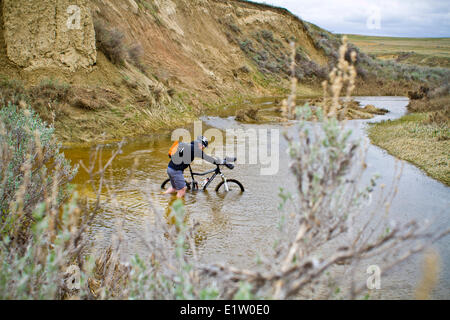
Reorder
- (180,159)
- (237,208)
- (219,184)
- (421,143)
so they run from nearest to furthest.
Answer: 1. (237,208)
2. (180,159)
3. (219,184)
4. (421,143)

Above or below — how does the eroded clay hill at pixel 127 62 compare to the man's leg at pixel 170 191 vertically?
above

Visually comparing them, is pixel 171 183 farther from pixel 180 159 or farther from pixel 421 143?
pixel 421 143

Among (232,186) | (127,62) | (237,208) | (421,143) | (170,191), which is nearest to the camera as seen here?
(237,208)

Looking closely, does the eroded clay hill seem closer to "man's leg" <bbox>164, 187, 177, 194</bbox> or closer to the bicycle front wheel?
"man's leg" <bbox>164, 187, 177, 194</bbox>

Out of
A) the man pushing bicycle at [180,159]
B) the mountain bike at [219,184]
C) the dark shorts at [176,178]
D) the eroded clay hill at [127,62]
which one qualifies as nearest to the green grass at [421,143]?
the mountain bike at [219,184]

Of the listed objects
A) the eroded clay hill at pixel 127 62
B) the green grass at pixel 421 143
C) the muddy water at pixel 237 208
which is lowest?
the muddy water at pixel 237 208

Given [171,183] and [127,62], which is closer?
[171,183]

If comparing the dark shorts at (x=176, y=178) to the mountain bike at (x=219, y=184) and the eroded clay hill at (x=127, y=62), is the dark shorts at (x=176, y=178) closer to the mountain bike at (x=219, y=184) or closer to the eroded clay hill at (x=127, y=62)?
the mountain bike at (x=219, y=184)

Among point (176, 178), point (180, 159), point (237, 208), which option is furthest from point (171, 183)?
point (237, 208)

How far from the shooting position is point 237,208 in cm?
885

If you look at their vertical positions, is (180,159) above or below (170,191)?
above

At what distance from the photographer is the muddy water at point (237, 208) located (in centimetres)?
623

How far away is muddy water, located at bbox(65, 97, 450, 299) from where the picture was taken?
6.23 meters
